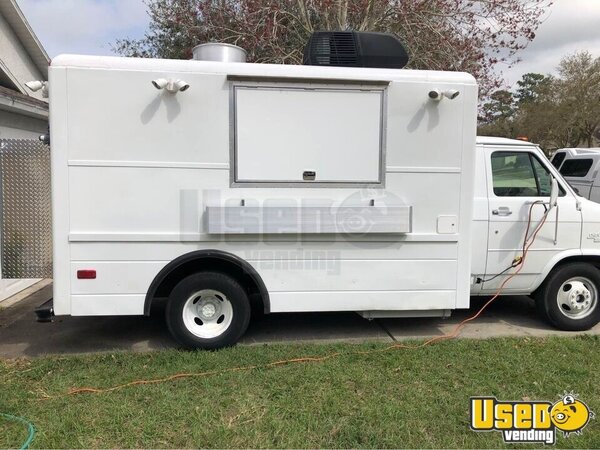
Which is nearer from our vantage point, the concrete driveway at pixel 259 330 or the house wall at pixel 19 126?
the concrete driveway at pixel 259 330

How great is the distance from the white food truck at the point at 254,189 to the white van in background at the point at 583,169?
5.35 metres

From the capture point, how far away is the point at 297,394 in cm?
380

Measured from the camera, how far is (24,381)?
4.03m

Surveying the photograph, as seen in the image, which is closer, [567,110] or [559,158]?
[559,158]

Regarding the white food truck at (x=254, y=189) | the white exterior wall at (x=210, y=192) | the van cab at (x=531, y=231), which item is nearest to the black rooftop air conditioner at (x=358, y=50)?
the white food truck at (x=254, y=189)

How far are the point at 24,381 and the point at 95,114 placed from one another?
232 centimetres

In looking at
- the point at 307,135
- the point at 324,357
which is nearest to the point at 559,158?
the point at 307,135

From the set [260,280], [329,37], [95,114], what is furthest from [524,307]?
[95,114]

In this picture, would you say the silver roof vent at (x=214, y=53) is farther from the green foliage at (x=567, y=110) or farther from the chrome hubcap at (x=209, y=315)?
the green foliage at (x=567, y=110)

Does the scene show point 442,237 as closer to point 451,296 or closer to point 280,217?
point 451,296

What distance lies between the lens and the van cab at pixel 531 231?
5207 mm

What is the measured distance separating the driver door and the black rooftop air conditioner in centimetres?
147

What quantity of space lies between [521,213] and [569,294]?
1065mm

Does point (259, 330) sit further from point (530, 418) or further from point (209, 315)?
point (530, 418)
